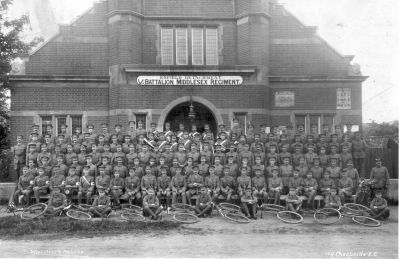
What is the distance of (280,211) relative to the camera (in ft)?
39.4

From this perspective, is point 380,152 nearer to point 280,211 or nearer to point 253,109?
point 253,109

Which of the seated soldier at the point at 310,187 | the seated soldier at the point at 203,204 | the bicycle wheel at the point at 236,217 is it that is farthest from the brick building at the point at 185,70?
the bicycle wheel at the point at 236,217

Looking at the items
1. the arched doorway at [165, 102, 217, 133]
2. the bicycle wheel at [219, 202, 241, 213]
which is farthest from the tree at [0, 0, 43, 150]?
the bicycle wheel at [219, 202, 241, 213]

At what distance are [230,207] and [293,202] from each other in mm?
1747

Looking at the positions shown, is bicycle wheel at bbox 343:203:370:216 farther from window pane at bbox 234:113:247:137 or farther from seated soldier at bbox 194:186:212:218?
window pane at bbox 234:113:247:137

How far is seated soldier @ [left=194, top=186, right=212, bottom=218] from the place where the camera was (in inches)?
474

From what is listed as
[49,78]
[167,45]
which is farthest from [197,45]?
[49,78]

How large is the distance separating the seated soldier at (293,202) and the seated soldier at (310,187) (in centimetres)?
72

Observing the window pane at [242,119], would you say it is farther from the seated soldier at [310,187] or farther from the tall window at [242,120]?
the seated soldier at [310,187]

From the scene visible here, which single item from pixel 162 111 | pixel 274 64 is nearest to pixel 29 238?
pixel 162 111

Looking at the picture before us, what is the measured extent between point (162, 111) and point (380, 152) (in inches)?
328

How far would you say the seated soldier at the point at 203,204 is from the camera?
39.5 feet

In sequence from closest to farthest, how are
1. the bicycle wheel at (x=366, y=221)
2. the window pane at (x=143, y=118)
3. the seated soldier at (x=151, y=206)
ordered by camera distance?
the bicycle wheel at (x=366, y=221) < the seated soldier at (x=151, y=206) < the window pane at (x=143, y=118)

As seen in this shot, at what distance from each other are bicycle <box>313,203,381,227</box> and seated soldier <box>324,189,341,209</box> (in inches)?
7.2
